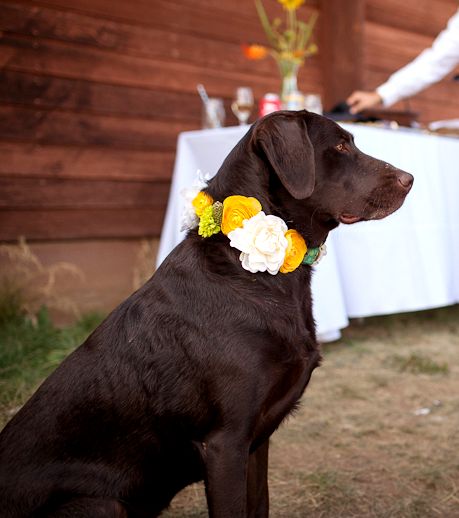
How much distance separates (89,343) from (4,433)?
32 centimetres

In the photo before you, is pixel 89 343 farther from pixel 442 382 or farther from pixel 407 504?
pixel 442 382

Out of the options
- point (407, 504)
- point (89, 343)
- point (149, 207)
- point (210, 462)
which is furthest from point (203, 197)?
point (149, 207)

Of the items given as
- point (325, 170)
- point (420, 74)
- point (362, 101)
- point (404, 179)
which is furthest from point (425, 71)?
point (325, 170)

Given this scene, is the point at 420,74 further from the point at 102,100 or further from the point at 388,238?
the point at 102,100

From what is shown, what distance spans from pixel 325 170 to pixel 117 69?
3.51m

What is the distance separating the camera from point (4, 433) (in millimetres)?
1711

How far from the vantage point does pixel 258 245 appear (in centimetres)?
167

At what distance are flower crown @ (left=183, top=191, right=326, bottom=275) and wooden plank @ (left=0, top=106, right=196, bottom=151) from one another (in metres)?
3.05

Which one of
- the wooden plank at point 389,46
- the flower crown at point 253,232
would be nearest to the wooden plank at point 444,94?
the wooden plank at point 389,46

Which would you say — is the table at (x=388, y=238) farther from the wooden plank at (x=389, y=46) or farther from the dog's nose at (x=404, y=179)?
the wooden plank at (x=389, y=46)

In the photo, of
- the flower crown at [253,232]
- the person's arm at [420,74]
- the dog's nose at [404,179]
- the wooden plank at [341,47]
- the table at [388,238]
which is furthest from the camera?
the wooden plank at [341,47]

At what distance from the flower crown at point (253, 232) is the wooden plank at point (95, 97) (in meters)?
3.11

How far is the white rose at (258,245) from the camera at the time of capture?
66.1 inches

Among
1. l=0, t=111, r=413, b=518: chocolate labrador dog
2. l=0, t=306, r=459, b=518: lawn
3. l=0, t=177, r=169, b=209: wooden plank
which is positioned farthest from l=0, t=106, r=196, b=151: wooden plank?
l=0, t=111, r=413, b=518: chocolate labrador dog
